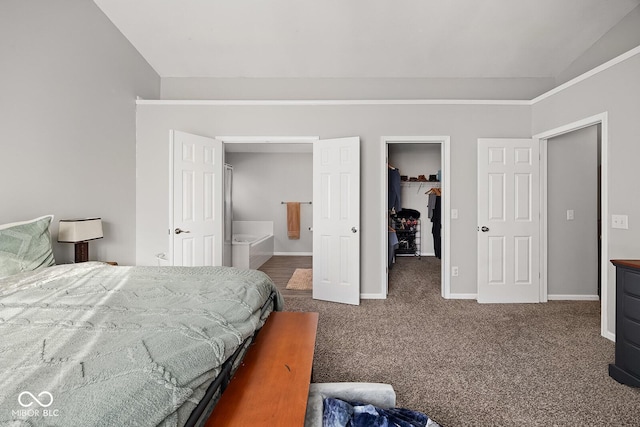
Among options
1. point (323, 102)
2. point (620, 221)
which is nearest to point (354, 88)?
point (323, 102)

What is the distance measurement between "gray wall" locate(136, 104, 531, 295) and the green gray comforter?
2089 mm

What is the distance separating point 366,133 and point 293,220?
352 cm

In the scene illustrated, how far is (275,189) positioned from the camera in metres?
6.74

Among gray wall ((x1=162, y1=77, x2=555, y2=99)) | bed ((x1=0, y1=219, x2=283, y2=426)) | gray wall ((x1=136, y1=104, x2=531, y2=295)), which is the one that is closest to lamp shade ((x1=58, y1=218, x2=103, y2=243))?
bed ((x1=0, y1=219, x2=283, y2=426))

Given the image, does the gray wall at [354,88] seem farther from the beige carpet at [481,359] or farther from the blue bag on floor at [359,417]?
the blue bag on floor at [359,417]

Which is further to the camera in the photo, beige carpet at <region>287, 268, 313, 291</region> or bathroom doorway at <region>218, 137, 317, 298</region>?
bathroom doorway at <region>218, 137, 317, 298</region>

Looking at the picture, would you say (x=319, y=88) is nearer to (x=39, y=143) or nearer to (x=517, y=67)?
(x=517, y=67)

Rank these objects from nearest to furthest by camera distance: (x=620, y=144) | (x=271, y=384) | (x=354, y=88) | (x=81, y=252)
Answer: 1. (x=271, y=384)
2. (x=620, y=144)
3. (x=81, y=252)
4. (x=354, y=88)

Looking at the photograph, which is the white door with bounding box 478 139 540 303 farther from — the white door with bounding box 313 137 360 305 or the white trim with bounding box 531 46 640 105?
the white door with bounding box 313 137 360 305

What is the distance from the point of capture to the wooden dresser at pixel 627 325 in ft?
5.65

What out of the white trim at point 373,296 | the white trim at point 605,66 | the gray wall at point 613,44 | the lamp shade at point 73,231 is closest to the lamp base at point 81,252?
the lamp shade at point 73,231

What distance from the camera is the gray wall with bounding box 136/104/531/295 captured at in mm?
3434

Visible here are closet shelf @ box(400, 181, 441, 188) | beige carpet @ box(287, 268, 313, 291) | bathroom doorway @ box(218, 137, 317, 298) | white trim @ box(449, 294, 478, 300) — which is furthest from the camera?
bathroom doorway @ box(218, 137, 317, 298)

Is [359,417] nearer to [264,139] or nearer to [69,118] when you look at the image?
[264,139]
